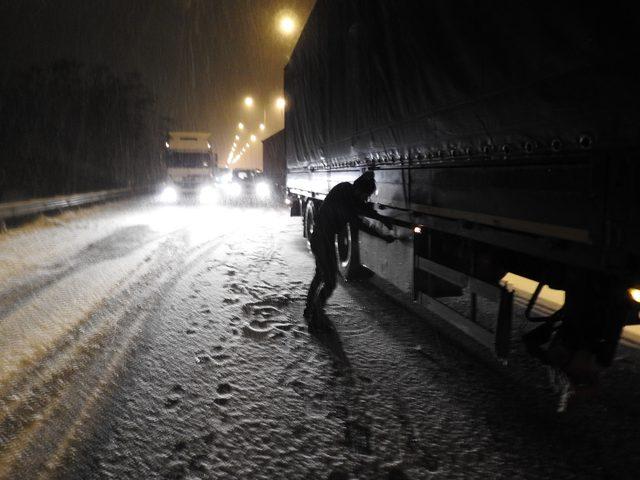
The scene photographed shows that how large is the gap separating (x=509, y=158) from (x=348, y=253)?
4.14 meters

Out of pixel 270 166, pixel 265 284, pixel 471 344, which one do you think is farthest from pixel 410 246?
pixel 270 166

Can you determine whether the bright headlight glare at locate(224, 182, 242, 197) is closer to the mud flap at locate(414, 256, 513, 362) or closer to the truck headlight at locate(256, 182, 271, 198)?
the truck headlight at locate(256, 182, 271, 198)

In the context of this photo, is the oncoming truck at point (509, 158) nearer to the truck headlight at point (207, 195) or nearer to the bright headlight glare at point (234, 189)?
the truck headlight at point (207, 195)

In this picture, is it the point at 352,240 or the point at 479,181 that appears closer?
the point at 479,181

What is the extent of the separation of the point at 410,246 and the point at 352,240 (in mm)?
2149

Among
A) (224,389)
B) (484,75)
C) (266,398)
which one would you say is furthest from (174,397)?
(484,75)

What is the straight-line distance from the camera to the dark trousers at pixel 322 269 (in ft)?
16.5

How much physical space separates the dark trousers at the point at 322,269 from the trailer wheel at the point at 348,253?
5.05ft

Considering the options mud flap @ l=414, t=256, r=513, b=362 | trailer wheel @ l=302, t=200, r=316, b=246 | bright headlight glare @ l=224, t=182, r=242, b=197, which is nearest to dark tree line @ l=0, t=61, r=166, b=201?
bright headlight glare @ l=224, t=182, r=242, b=197

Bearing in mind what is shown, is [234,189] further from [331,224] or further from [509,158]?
[509,158]

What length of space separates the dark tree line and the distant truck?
9.20 m

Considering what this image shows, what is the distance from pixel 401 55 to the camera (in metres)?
4.34

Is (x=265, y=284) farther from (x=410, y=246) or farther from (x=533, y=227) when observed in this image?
(x=533, y=227)

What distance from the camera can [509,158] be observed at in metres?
2.92
